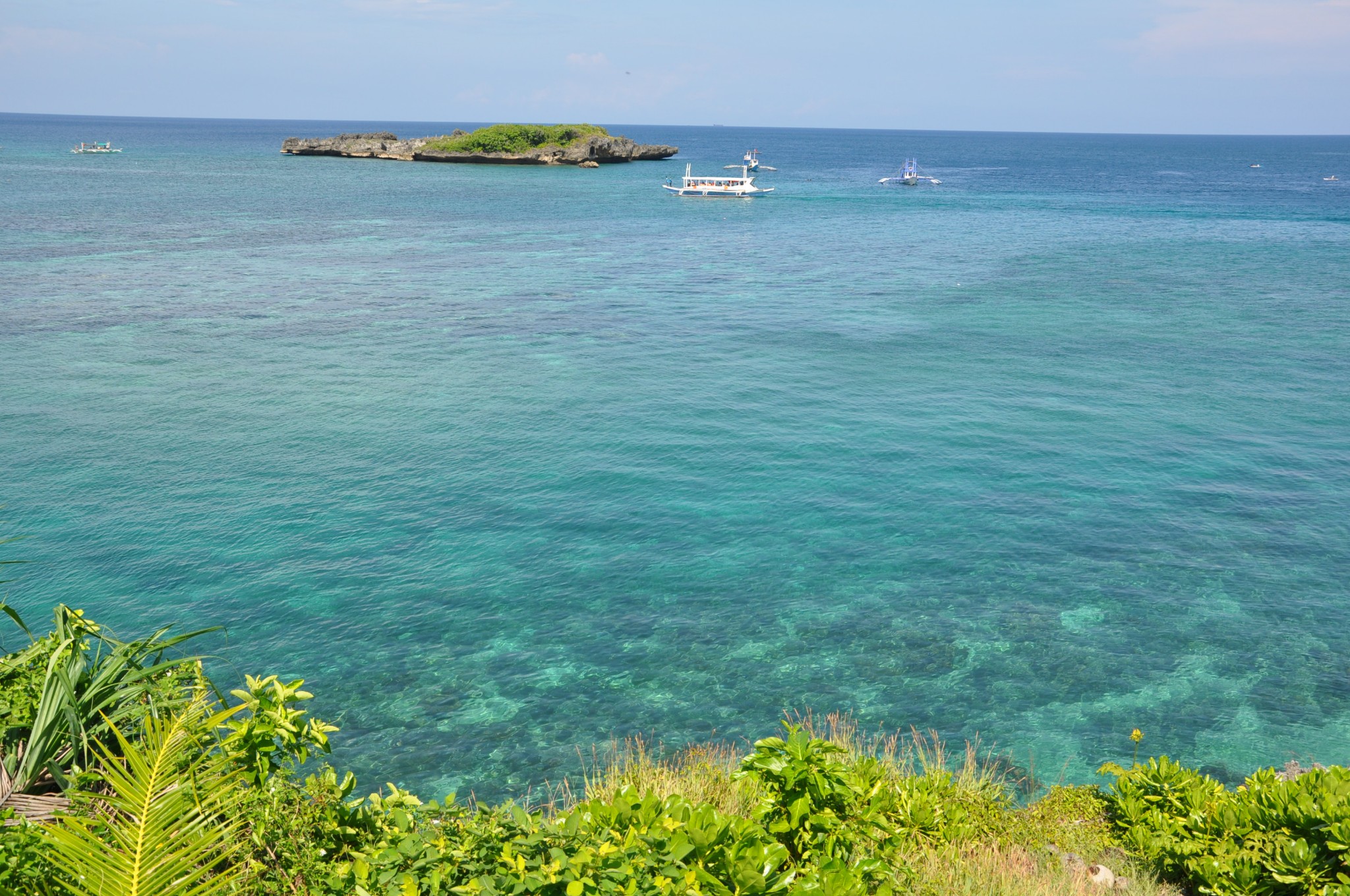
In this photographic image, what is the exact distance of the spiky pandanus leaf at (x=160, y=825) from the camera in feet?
14.8

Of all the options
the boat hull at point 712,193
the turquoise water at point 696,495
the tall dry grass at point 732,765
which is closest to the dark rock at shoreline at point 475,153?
the boat hull at point 712,193

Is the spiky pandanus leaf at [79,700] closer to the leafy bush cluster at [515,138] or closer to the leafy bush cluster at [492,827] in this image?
the leafy bush cluster at [492,827]

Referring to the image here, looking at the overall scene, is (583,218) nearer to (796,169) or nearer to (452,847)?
(452,847)

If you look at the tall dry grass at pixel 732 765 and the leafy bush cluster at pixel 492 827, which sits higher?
the leafy bush cluster at pixel 492 827

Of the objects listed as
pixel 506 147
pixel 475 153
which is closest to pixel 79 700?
pixel 475 153

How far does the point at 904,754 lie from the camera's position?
12852 mm

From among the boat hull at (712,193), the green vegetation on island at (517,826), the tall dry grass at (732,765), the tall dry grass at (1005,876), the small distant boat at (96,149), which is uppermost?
the small distant boat at (96,149)

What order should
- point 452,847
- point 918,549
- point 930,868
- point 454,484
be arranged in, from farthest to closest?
point 454,484, point 918,549, point 930,868, point 452,847

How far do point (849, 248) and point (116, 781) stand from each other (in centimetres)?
5880

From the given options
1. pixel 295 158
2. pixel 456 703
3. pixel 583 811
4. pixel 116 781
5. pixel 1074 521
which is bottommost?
pixel 456 703

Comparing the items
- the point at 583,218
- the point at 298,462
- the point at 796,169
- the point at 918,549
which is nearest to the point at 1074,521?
the point at 918,549

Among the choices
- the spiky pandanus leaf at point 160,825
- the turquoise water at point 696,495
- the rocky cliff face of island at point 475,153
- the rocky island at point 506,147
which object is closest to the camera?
the spiky pandanus leaf at point 160,825

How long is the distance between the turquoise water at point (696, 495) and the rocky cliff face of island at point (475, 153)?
85695 mm

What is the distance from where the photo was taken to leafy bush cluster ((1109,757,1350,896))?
714cm
